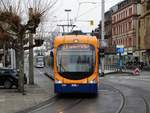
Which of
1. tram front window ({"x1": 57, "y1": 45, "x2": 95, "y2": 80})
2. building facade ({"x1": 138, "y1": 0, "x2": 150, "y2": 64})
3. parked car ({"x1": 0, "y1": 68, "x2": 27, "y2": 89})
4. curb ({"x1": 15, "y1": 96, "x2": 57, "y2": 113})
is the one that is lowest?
curb ({"x1": 15, "y1": 96, "x2": 57, "y2": 113})

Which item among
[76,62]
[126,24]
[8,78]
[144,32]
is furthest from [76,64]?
[126,24]

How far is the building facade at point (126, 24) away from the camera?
10306 centimetres

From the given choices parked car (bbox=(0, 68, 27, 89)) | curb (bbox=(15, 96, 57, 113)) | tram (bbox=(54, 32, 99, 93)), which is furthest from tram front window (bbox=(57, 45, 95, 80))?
parked car (bbox=(0, 68, 27, 89))

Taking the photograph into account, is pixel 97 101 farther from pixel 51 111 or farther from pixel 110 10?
pixel 110 10

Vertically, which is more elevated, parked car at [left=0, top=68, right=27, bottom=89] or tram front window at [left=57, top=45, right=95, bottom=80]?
tram front window at [left=57, top=45, right=95, bottom=80]

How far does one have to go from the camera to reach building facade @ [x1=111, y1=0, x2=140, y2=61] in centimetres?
10306

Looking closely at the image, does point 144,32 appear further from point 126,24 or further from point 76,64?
point 76,64

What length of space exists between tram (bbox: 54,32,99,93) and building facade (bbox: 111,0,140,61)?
7567 centimetres

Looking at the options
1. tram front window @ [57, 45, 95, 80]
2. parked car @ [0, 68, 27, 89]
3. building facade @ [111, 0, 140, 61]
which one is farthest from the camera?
building facade @ [111, 0, 140, 61]

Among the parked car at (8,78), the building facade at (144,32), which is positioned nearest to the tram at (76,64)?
the parked car at (8,78)

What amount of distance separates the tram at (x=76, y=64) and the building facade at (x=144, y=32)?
201ft

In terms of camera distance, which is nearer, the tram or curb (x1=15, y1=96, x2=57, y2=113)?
curb (x1=15, y1=96, x2=57, y2=113)

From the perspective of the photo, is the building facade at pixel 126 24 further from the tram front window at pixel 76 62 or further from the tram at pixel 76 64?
the tram front window at pixel 76 62

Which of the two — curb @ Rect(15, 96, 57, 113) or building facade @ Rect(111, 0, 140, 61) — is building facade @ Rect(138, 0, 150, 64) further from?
curb @ Rect(15, 96, 57, 113)
